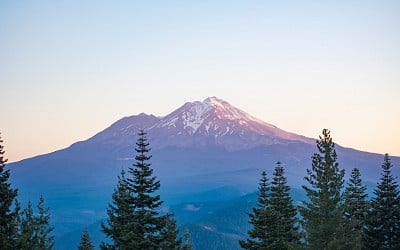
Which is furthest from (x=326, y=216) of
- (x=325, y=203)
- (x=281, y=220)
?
(x=281, y=220)

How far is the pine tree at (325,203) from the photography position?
24.7 metres

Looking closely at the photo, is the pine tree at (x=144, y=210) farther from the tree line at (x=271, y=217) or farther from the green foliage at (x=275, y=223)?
the green foliage at (x=275, y=223)

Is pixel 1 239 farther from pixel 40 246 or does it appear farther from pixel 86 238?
pixel 86 238

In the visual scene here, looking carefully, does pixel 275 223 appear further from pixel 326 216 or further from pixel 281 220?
pixel 326 216

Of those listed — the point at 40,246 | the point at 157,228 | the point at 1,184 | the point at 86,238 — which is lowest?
the point at 86,238

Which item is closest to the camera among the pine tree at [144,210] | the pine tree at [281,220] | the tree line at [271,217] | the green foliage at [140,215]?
the tree line at [271,217]

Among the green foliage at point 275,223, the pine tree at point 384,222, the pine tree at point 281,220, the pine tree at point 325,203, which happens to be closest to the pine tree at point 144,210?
the green foliage at point 275,223

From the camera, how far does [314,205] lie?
25.3 meters

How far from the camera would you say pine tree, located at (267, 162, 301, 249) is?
92.6 ft

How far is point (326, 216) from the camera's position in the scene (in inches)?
985

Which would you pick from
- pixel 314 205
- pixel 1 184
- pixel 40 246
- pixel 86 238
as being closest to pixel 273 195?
pixel 314 205

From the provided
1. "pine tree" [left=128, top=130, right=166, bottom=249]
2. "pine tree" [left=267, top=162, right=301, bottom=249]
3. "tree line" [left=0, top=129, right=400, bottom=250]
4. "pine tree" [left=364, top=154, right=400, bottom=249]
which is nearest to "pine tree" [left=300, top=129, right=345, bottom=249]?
"tree line" [left=0, top=129, right=400, bottom=250]

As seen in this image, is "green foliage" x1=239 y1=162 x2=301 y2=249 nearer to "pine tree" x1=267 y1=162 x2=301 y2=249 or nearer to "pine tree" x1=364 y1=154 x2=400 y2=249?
"pine tree" x1=267 y1=162 x2=301 y2=249

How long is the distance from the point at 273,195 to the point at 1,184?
15975 mm
